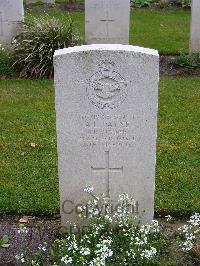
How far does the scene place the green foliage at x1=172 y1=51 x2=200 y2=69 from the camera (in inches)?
401

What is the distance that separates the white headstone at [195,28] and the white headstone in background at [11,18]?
10.7 feet

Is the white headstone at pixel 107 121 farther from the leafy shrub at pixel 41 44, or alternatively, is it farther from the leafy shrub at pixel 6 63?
the leafy shrub at pixel 6 63

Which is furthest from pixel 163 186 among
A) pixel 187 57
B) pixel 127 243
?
pixel 187 57

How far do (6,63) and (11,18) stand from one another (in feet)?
3.72

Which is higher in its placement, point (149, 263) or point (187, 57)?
point (187, 57)

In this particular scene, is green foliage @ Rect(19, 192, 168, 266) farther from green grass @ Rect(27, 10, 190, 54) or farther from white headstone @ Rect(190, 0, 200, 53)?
green grass @ Rect(27, 10, 190, 54)

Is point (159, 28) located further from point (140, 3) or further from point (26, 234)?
point (26, 234)

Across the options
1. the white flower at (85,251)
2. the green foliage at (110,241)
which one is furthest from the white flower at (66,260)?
the white flower at (85,251)

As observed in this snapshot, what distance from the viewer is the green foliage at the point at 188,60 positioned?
1018cm

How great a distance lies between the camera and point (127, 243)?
4.29m

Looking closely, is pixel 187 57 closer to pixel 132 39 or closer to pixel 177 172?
pixel 132 39

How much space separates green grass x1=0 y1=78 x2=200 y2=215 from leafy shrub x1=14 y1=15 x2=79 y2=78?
0.35 meters

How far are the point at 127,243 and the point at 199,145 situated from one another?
2.90 m

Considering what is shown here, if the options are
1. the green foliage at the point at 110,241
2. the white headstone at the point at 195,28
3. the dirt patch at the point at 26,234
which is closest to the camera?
the green foliage at the point at 110,241
